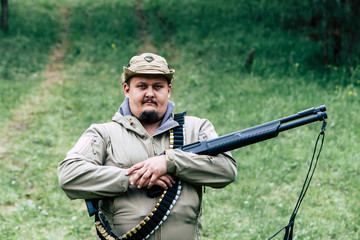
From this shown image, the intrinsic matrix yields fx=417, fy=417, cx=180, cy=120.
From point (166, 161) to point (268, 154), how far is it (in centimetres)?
515

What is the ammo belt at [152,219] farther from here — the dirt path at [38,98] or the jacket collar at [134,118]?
the dirt path at [38,98]

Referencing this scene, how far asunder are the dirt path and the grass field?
34 millimetres

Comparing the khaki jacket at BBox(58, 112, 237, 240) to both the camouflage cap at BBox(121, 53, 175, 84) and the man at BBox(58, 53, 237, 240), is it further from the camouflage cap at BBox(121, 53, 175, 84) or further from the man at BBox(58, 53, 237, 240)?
the camouflage cap at BBox(121, 53, 175, 84)

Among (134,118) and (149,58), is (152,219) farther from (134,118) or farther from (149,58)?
(149,58)

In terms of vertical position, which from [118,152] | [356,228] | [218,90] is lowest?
[356,228]

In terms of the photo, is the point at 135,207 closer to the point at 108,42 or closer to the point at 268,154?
the point at 268,154

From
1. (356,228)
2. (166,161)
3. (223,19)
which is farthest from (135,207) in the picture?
(223,19)

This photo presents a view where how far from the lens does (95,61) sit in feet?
44.8

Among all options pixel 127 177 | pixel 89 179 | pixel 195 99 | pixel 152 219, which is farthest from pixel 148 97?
pixel 195 99

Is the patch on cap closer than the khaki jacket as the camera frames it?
No

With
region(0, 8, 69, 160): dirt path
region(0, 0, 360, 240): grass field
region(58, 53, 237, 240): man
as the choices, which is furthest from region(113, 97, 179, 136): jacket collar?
region(0, 8, 69, 160): dirt path

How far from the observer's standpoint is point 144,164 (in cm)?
310

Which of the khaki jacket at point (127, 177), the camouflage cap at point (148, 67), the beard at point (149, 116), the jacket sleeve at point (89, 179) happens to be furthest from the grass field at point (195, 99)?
the camouflage cap at point (148, 67)

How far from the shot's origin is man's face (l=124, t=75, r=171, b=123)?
3.41m
